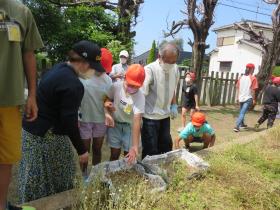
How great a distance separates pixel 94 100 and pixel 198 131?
2.72 metres

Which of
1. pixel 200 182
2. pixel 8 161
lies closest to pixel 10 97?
pixel 8 161

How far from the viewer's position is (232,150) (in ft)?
15.9

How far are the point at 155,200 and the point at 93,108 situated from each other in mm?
1161

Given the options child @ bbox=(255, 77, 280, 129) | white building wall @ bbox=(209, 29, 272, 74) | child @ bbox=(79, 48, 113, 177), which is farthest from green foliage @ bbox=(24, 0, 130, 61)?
white building wall @ bbox=(209, 29, 272, 74)

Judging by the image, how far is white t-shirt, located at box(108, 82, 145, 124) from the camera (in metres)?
3.59

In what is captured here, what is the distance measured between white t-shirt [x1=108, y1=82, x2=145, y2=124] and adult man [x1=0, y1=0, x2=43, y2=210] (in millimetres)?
1372

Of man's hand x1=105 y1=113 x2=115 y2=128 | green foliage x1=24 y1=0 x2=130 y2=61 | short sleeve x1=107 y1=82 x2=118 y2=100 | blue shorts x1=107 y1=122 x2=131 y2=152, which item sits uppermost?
green foliage x1=24 y1=0 x2=130 y2=61

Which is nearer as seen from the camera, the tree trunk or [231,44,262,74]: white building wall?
the tree trunk

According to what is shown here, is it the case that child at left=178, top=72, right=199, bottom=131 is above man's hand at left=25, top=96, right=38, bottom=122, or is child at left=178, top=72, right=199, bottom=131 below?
below

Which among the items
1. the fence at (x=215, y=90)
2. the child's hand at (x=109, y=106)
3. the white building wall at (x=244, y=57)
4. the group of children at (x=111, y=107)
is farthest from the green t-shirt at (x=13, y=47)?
the white building wall at (x=244, y=57)

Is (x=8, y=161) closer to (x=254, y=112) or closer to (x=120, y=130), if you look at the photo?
(x=120, y=130)

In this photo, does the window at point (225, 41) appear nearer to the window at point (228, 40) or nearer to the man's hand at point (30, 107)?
the window at point (228, 40)

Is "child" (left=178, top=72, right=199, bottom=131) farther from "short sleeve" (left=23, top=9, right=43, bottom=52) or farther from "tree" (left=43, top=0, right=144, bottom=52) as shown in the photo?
"short sleeve" (left=23, top=9, right=43, bottom=52)

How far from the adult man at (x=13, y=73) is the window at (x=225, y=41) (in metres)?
38.5
